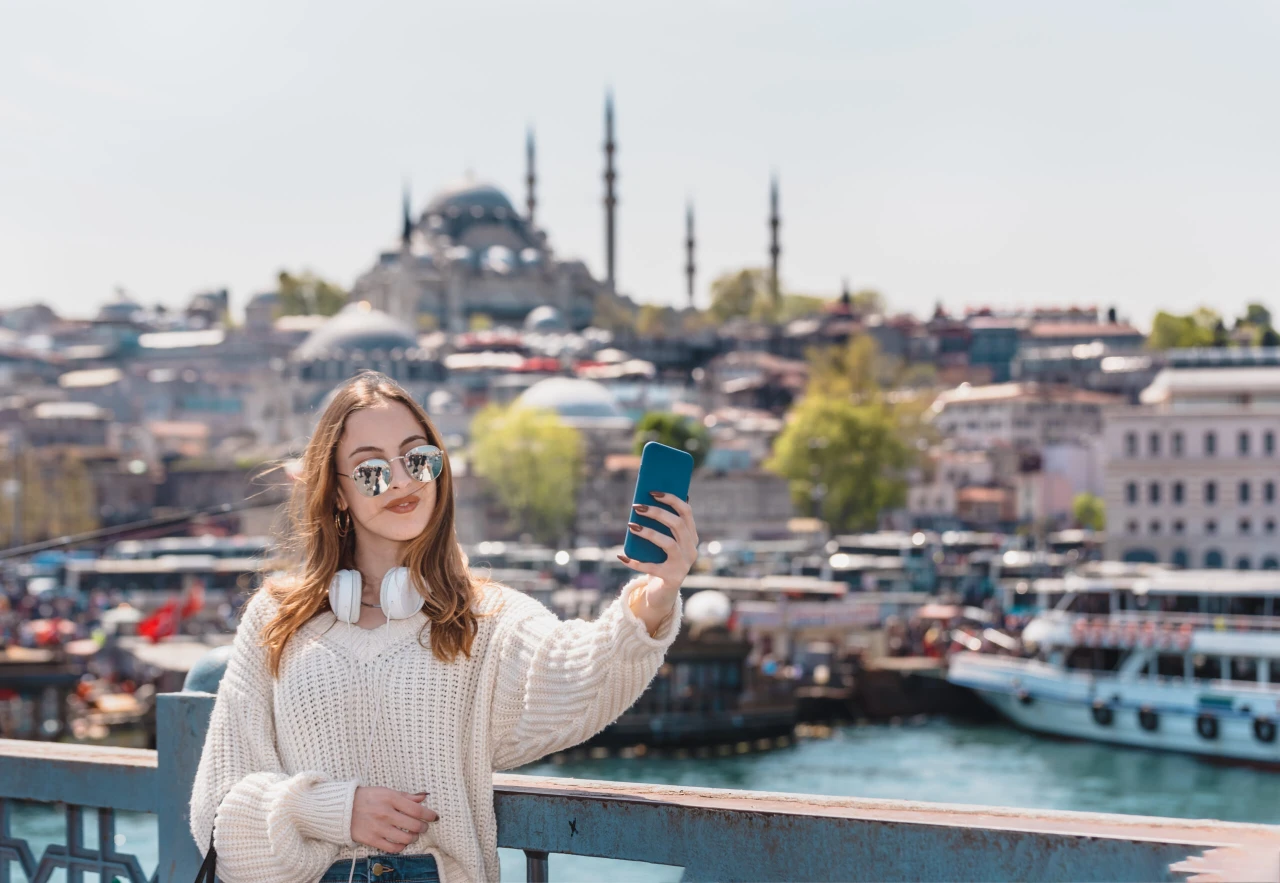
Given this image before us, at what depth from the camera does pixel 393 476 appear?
294 cm

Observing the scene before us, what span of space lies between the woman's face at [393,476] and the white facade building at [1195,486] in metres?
43.4

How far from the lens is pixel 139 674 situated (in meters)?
29.0

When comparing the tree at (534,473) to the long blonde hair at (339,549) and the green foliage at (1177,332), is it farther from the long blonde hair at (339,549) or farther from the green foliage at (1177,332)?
the long blonde hair at (339,549)

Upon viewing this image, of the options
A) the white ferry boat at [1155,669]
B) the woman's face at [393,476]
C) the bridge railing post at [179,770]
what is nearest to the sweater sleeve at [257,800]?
the woman's face at [393,476]

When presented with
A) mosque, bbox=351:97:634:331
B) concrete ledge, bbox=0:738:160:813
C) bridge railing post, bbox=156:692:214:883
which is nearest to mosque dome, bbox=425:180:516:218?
mosque, bbox=351:97:634:331

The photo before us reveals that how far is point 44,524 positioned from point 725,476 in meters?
18.7

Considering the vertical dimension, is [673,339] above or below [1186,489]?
above

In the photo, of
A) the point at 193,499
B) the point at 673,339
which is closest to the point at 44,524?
the point at 193,499

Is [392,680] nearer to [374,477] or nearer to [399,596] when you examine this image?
[399,596]

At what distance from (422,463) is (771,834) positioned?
0.75 m

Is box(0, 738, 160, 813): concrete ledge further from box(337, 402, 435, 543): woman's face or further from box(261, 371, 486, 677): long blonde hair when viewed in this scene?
box(337, 402, 435, 543): woman's face

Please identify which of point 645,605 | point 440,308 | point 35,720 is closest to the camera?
point 645,605

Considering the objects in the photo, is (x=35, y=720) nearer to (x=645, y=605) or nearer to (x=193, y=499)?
(x=645, y=605)

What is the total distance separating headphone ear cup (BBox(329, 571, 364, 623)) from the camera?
2906 millimetres
